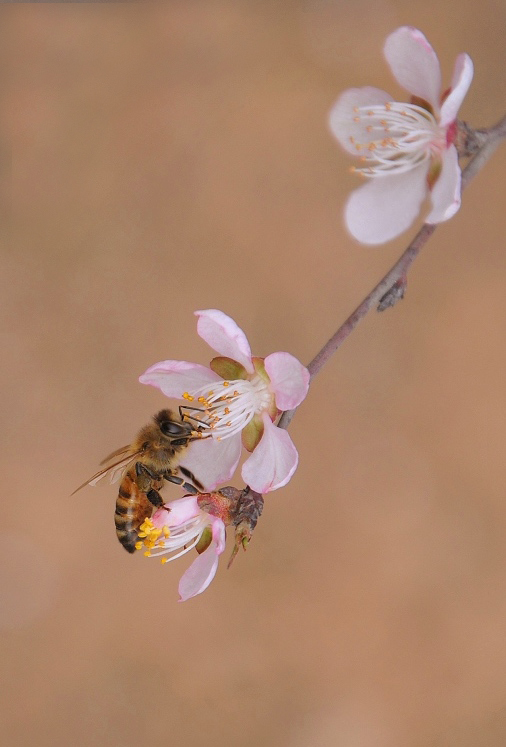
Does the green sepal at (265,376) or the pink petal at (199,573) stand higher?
the green sepal at (265,376)

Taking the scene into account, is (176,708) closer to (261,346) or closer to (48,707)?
(48,707)

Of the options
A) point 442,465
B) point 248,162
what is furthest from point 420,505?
point 248,162

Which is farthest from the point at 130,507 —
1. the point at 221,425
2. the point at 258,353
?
the point at 258,353

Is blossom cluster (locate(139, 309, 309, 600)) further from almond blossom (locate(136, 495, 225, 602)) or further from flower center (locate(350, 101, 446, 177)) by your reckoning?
flower center (locate(350, 101, 446, 177))

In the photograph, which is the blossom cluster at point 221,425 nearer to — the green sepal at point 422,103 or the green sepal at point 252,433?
the green sepal at point 252,433

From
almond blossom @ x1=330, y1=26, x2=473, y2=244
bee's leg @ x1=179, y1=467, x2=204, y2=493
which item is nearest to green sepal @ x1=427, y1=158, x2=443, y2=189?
almond blossom @ x1=330, y1=26, x2=473, y2=244

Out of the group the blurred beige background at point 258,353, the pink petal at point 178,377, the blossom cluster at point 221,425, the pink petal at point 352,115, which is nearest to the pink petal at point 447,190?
the pink petal at point 352,115
